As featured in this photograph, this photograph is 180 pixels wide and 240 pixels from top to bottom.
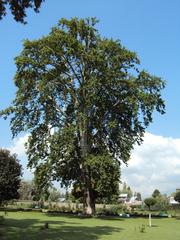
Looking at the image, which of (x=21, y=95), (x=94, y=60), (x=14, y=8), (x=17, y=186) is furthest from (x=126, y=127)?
(x=14, y=8)

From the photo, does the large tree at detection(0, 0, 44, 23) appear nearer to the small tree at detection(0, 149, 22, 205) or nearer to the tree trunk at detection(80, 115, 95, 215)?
the tree trunk at detection(80, 115, 95, 215)

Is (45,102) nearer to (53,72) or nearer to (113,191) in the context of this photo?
(53,72)

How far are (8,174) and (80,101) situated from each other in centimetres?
1316

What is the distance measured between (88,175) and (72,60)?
1218 cm

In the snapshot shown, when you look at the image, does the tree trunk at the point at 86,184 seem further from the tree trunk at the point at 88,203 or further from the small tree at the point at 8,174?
the small tree at the point at 8,174

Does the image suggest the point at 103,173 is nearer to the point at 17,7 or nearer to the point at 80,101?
the point at 80,101

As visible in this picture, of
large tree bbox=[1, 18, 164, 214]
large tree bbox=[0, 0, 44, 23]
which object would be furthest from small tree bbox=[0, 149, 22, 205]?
large tree bbox=[0, 0, 44, 23]

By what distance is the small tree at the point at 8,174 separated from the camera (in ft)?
173

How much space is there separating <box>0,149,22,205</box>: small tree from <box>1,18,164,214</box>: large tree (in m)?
5.31

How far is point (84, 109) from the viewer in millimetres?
46781

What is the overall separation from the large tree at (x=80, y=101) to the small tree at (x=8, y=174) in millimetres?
5311

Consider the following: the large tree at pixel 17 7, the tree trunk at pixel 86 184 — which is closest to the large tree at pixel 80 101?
the tree trunk at pixel 86 184

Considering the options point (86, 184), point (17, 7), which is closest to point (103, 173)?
point (86, 184)

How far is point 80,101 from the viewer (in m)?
47.4
